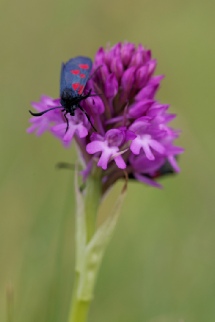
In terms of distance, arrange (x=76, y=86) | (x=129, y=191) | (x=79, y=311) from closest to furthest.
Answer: (x=76, y=86) < (x=79, y=311) < (x=129, y=191)

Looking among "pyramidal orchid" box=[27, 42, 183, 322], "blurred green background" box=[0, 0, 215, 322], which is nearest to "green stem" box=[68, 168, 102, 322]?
"pyramidal orchid" box=[27, 42, 183, 322]

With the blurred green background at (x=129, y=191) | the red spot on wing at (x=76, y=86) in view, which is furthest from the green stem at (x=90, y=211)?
the red spot on wing at (x=76, y=86)

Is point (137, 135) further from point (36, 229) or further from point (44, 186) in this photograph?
point (44, 186)

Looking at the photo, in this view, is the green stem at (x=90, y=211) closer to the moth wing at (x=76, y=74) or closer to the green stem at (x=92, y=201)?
the green stem at (x=92, y=201)

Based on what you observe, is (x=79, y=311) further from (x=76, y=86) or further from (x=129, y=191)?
(x=129, y=191)

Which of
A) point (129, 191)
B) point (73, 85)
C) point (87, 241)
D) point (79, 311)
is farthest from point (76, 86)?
point (129, 191)
